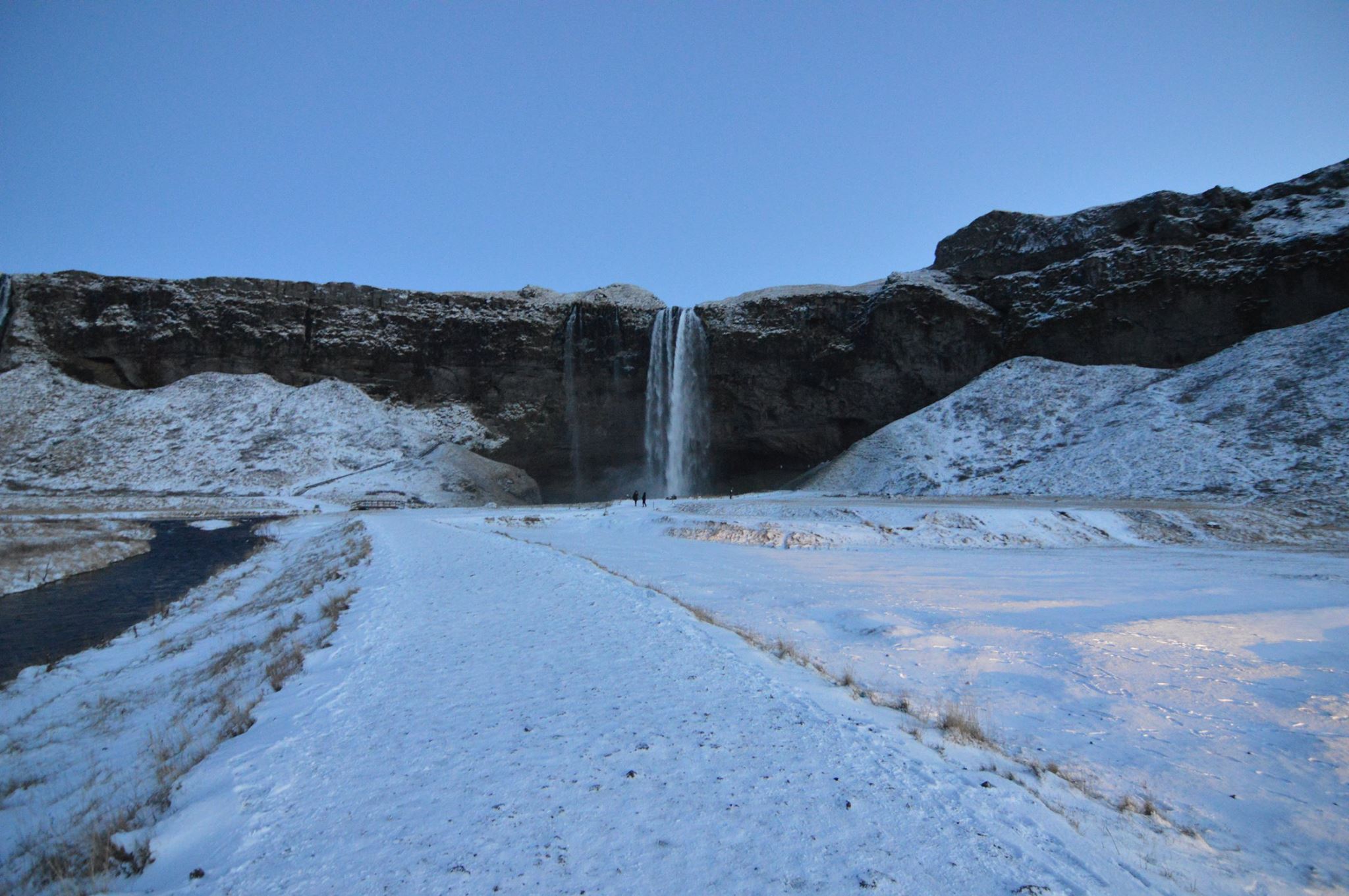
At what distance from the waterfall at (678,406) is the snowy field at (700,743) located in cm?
4236

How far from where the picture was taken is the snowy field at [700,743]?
10.2 feet

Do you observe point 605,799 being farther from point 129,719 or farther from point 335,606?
point 335,606

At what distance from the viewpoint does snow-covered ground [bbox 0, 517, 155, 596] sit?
18.2 metres

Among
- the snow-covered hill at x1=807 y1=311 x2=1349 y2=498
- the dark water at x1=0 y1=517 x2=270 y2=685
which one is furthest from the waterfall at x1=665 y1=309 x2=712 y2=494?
the dark water at x1=0 y1=517 x2=270 y2=685

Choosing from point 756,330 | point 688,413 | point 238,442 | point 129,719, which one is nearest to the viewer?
point 129,719

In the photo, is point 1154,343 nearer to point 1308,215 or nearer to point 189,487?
point 1308,215

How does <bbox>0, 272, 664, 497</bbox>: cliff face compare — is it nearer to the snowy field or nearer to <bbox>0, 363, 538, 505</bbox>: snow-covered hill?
<bbox>0, 363, 538, 505</bbox>: snow-covered hill

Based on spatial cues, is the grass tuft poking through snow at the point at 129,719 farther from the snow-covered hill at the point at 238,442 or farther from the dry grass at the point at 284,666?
the snow-covered hill at the point at 238,442

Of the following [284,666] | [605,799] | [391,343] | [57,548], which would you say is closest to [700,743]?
[605,799]

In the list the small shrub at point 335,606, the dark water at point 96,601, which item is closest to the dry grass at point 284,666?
the small shrub at point 335,606

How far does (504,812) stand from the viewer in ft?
11.4

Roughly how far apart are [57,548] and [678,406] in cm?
4030

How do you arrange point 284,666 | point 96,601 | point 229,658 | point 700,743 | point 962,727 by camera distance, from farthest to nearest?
1. point 96,601
2. point 229,658
3. point 284,666
4. point 962,727
5. point 700,743

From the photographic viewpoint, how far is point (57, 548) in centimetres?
2122
